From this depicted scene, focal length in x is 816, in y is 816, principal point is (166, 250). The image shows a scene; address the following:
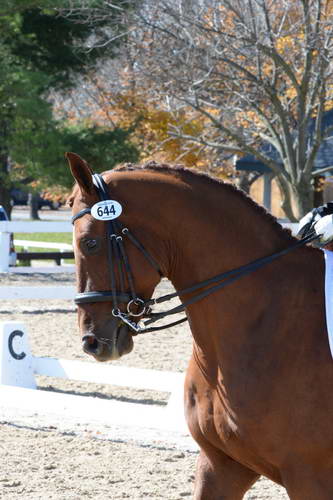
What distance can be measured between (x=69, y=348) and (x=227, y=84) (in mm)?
10077

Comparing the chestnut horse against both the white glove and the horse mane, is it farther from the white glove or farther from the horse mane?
the white glove

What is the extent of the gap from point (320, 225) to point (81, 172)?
3.55ft

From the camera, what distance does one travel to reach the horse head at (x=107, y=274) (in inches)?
130

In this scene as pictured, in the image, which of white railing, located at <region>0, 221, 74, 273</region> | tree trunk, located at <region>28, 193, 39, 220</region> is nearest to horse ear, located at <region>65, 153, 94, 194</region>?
white railing, located at <region>0, 221, 74, 273</region>

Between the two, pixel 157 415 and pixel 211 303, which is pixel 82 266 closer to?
pixel 211 303

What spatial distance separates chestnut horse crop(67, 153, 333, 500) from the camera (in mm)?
3240

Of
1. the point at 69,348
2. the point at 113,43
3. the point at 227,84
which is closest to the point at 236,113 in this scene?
the point at 227,84

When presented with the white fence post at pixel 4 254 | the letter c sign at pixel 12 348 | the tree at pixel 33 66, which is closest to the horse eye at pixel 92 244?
the letter c sign at pixel 12 348

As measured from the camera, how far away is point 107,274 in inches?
131

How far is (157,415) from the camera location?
252 inches

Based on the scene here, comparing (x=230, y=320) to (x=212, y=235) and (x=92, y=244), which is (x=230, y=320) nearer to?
(x=212, y=235)

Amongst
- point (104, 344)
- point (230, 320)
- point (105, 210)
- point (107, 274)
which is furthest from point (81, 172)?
point (230, 320)

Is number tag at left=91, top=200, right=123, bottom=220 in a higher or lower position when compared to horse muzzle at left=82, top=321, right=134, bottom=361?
higher

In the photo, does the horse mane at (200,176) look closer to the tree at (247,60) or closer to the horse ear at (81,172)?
the horse ear at (81,172)
